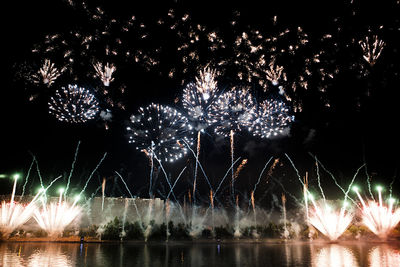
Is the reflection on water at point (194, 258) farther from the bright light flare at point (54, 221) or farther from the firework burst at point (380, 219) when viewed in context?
the firework burst at point (380, 219)

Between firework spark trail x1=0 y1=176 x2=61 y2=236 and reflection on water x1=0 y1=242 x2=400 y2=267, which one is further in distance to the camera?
firework spark trail x1=0 y1=176 x2=61 y2=236

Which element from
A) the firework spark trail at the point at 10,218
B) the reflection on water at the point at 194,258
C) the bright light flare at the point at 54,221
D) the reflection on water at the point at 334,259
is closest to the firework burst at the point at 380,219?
the reflection on water at the point at 194,258

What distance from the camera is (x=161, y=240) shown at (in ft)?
63.3

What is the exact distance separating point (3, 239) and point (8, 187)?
424 inches

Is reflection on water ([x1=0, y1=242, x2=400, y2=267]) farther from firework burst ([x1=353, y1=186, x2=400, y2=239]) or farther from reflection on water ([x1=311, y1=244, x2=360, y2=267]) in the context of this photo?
firework burst ([x1=353, y1=186, x2=400, y2=239])

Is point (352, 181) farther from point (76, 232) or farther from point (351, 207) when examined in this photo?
point (76, 232)

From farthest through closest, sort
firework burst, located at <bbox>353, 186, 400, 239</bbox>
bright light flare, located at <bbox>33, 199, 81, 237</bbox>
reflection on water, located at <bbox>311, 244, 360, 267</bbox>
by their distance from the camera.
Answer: firework burst, located at <bbox>353, 186, 400, 239</bbox>, bright light flare, located at <bbox>33, 199, 81, 237</bbox>, reflection on water, located at <bbox>311, 244, 360, 267</bbox>

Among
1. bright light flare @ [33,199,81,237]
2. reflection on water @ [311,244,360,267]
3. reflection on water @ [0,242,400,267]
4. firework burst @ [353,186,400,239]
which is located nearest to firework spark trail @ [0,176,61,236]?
bright light flare @ [33,199,81,237]

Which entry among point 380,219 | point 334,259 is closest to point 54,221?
point 334,259

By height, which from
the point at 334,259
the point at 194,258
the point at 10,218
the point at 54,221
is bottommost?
the point at 194,258

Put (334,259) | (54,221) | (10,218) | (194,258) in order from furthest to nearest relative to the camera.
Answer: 1. (54,221)
2. (10,218)
3. (194,258)
4. (334,259)

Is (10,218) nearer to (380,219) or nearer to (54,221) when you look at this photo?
(54,221)

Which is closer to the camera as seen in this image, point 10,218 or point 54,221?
point 10,218

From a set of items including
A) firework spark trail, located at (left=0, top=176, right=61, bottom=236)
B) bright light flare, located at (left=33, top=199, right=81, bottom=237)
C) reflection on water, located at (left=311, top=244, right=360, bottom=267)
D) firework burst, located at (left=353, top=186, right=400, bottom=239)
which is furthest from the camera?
firework burst, located at (left=353, top=186, right=400, bottom=239)
